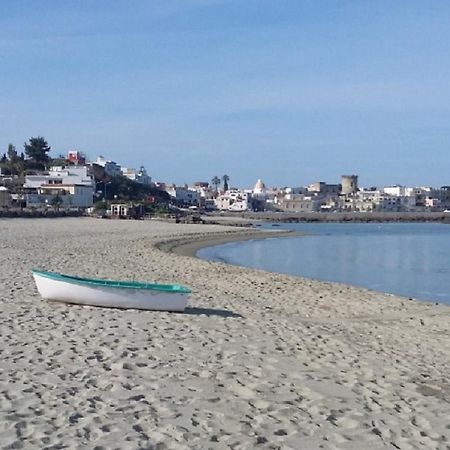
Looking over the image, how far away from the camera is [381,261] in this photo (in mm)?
38625

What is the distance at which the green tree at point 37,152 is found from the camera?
118 m

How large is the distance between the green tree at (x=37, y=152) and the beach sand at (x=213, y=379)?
107809 mm

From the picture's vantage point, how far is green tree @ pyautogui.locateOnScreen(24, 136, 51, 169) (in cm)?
11775

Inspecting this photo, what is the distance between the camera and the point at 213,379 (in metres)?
7.12

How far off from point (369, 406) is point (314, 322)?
6.27 m

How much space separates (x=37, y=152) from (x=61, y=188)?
27.9m

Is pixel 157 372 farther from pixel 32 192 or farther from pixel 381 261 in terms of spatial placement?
pixel 32 192

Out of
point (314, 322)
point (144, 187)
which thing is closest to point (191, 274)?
point (314, 322)

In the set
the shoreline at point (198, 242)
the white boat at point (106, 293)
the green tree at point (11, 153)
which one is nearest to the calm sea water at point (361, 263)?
the shoreline at point (198, 242)

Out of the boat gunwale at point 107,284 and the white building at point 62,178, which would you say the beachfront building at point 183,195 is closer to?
the white building at point 62,178

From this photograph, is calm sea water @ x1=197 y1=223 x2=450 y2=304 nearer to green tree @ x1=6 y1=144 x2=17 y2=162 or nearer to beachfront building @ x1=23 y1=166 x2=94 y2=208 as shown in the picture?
beachfront building @ x1=23 y1=166 x2=94 y2=208

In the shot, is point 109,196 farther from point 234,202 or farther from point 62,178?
point 234,202

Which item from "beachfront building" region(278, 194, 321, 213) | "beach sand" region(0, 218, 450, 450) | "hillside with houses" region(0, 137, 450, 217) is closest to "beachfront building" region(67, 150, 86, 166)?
"hillside with houses" region(0, 137, 450, 217)

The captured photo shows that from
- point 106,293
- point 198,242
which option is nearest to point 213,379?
point 106,293
